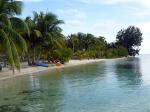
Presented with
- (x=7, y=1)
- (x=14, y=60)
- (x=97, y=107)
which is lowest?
(x=97, y=107)

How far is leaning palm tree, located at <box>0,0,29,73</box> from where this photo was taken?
3086 cm

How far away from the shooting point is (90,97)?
2027 centimetres

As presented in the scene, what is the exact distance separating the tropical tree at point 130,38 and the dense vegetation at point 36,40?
29.1m

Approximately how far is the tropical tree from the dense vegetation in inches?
1145

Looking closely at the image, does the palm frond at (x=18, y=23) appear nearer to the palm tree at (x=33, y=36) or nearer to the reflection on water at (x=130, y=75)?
the reflection on water at (x=130, y=75)

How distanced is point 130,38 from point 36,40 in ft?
327

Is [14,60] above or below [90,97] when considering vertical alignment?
→ above

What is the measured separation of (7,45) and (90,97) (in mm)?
12330

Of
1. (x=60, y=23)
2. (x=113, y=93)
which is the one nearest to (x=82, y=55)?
(x=60, y=23)

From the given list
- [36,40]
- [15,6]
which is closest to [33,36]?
[36,40]

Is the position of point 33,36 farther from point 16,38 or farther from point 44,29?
point 16,38

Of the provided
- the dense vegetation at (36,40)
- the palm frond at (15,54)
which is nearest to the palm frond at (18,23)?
the dense vegetation at (36,40)

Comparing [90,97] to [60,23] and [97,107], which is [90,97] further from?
[60,23]

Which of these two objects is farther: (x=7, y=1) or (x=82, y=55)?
(x=82, y=55)
